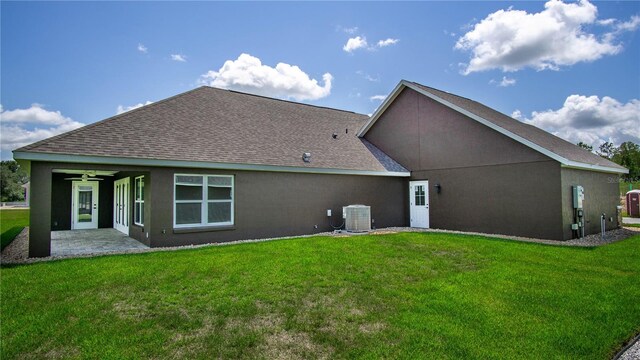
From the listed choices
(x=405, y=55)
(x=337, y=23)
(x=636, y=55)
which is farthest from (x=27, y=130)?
(x=636, y=55)

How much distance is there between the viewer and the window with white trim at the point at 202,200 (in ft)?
34.1

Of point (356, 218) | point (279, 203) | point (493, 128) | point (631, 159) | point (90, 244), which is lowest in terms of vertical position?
point (90, 244)

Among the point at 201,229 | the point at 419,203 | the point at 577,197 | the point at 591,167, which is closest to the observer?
the point at 201,229

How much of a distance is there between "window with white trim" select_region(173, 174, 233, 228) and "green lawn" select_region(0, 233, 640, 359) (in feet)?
8.07

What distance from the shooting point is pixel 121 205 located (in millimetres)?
14305

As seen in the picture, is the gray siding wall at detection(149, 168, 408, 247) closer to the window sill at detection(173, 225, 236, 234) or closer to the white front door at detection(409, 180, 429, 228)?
the window sill at detection(173, 225, 236, 234)

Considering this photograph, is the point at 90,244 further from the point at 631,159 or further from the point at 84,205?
the point at 631,159

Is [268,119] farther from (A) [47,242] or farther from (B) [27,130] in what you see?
(B) [27,130]

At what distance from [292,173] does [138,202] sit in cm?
549

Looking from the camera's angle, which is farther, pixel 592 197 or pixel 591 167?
pixel 592 197

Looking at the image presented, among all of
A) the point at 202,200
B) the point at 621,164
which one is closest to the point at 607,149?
the point at 621,164

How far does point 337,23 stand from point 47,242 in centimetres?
1213

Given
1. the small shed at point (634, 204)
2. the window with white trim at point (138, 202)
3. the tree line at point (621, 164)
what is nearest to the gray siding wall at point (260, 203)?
the window with white trim at point (138, 202)

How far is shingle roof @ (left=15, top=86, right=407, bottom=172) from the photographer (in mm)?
9602
